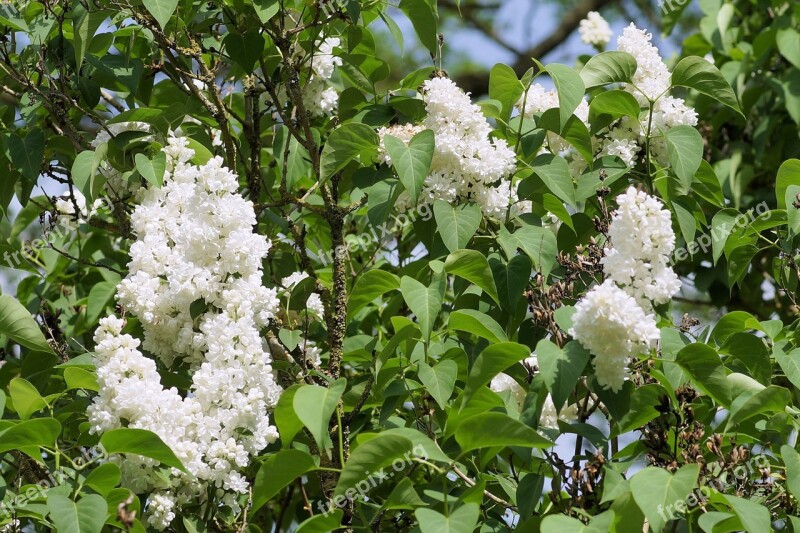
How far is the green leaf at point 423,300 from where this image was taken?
1.86 m

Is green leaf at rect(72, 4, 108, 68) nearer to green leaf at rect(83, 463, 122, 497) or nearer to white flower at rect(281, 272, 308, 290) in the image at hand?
white flower at rect(281, 272, 308, 290)

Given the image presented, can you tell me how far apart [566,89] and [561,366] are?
696mm

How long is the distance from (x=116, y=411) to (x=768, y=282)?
2.71 meters

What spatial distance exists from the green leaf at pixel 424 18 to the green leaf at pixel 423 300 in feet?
2.31

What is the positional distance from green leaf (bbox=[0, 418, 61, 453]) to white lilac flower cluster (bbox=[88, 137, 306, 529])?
0.29 ft

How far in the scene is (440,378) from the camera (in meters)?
1.84

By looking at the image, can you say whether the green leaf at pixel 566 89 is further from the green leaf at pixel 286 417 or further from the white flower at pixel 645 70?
the green leaf at pixel 286 417

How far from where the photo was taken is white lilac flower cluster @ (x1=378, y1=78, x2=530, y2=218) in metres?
2.13

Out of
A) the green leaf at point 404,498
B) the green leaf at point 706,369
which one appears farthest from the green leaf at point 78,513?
the green leaf at point 706,369

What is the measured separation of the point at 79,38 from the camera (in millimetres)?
2186

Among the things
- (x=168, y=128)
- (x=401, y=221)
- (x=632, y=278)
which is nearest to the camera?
(x=632, y=278)

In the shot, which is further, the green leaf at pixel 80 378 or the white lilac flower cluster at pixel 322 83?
the white lilac flower cluster at pixel 322 83

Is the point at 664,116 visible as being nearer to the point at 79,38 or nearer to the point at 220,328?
the point at 220,328

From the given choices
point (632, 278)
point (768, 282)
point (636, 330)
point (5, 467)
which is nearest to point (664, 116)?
point (632, 278)
